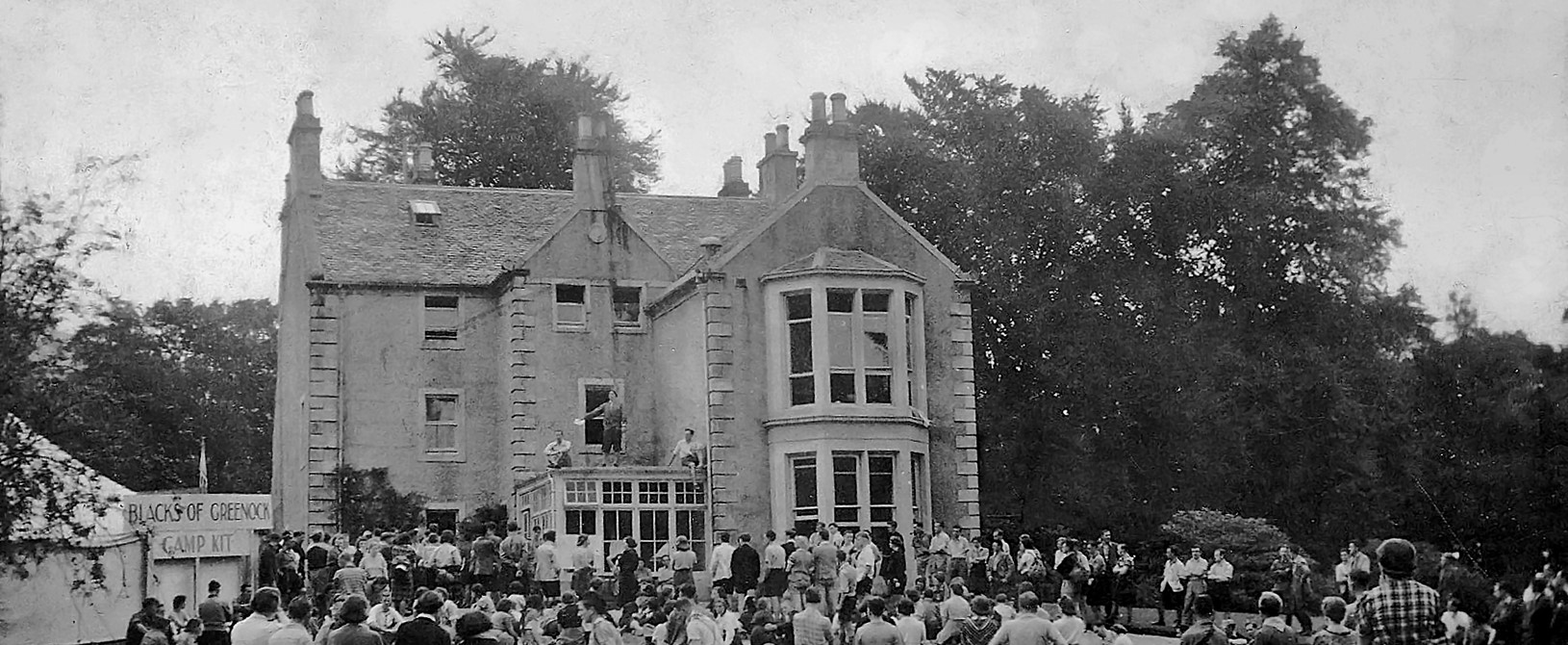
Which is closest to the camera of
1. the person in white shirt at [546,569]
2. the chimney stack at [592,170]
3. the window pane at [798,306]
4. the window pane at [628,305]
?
the person in white shirt at [546,569]

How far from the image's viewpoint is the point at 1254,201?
167 ft

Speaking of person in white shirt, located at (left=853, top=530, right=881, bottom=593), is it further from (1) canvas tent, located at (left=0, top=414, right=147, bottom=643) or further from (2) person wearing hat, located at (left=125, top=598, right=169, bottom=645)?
(2) person wearing hat, located at (left=125, top=598, right=169, bottom=645)

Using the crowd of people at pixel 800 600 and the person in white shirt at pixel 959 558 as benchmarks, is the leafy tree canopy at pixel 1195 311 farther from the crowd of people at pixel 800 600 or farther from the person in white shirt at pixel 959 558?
the person in white shirt at pixel 959 558

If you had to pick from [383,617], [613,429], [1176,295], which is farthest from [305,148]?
[383,617]

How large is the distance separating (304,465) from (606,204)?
9059 mm

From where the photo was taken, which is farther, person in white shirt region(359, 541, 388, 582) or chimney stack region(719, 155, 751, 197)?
chimney stack region(719, 155, 751, 197)

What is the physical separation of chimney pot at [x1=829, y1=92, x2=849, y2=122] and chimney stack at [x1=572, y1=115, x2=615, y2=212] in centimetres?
576

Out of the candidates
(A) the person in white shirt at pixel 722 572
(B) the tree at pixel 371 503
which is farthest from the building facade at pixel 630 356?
(A) the person in white shirt at pixel 722 572

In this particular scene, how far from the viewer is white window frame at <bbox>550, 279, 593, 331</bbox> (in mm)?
43000

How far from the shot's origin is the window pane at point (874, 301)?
1571 inches

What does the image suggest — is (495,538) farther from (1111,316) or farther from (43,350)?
(1111,316)

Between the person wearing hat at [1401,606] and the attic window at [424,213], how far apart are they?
35.0 m

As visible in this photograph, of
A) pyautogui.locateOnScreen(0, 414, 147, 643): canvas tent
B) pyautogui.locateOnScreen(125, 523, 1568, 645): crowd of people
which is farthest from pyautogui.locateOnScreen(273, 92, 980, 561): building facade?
pyautogui.locateOnScreen(0, 414, 147, 643): canvas tent

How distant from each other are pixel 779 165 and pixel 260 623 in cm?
3154
